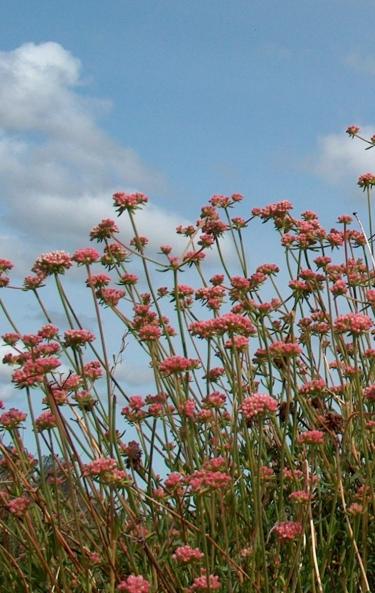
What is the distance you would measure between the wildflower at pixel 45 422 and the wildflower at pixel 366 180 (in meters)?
2.73

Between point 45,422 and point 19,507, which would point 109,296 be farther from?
point 19,507

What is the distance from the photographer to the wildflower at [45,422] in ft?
12.6

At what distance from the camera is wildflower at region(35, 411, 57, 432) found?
3.86 m

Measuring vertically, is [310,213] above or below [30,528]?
above

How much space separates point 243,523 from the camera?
13.6 ft

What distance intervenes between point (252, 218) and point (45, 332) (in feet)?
5.39

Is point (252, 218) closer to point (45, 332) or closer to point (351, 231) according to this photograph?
point (351, 231)

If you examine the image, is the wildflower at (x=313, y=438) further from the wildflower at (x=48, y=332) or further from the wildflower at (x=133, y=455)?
the wildflower at (x=48, y=332)

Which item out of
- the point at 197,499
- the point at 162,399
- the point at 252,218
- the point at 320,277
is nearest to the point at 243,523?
the point at 162,399

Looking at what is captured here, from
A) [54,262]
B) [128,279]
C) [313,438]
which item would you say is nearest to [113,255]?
[128,279]

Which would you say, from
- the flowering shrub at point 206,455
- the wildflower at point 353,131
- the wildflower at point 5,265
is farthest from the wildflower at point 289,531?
the wildflower at point 353,131

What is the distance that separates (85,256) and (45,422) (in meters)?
0.75

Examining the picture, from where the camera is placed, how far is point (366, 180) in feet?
18.9

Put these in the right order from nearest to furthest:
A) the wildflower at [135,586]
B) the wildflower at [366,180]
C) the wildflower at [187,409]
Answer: the wildflower at [135,586] < the wildflower at [187,409] < the wildflower at [366,180]
